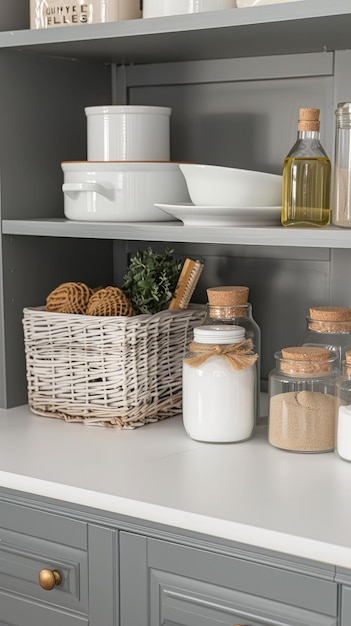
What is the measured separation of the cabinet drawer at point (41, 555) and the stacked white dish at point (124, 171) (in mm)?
634

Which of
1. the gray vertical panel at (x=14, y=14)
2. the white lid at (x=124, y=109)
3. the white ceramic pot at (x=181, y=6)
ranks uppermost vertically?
the gray vertical panel at (x=14, y=14)

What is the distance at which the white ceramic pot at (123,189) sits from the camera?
1.95m

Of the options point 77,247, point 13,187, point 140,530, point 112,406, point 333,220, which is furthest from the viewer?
point 77,247

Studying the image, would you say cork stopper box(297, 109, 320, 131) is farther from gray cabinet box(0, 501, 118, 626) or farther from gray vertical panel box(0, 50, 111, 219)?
gray cabinet box(0, 501, 118, 626)

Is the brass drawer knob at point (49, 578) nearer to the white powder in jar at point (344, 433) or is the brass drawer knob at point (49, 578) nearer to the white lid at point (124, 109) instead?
the white powder in jar at point (344, 433)

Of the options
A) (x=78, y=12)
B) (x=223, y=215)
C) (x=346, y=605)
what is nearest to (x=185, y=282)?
(x=223, y=215)

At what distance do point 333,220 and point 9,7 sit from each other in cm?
87

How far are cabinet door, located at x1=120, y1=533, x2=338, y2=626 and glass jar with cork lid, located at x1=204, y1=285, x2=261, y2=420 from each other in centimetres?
45

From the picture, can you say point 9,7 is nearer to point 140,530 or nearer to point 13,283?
point 13,283

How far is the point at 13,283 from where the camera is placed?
209 centimetres

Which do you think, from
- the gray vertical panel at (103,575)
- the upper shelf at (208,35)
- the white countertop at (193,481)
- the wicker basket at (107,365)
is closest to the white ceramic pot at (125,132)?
the upper shelf at (208,35)

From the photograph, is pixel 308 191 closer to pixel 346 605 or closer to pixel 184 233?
pixel 184 233

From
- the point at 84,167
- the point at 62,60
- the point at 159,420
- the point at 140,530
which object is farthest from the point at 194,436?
the point at 62,60

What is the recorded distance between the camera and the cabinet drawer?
1.60 m
